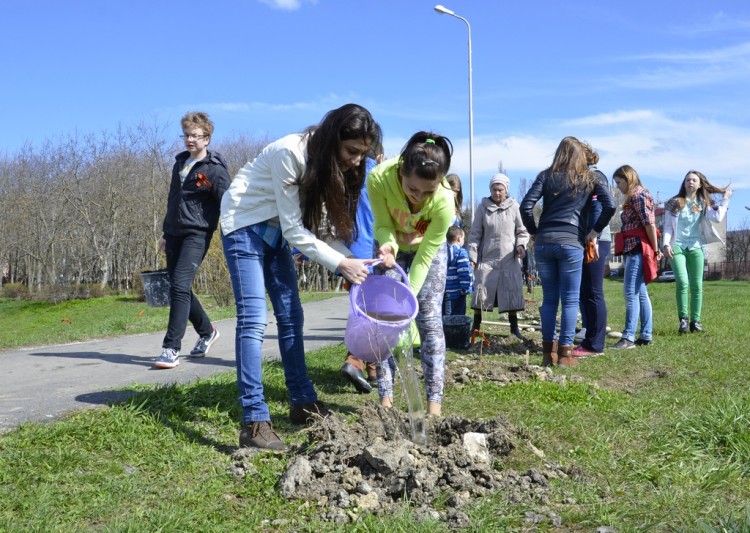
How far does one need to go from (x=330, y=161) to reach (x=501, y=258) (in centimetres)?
490

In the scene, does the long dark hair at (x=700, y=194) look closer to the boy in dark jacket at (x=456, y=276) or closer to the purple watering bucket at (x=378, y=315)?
the boy in dark jacket at (x=456, y=276)

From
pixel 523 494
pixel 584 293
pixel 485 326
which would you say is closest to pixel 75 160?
pixel 485 326

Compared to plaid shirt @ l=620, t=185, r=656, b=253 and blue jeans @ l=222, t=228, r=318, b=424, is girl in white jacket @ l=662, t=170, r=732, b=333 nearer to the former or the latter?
plaid shirt @ l=620, t=185, r=656, b=253

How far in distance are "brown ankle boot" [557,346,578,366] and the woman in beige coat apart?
1.77m

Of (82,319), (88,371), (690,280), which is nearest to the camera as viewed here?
(88,371)

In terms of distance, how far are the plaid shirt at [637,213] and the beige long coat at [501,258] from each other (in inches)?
44.3

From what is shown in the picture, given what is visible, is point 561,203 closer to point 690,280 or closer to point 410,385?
point 690,280

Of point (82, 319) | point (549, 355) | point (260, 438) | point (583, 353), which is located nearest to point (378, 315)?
point (260, 438)

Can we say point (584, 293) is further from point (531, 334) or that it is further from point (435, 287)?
point (435, 287)

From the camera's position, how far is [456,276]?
28.6ft

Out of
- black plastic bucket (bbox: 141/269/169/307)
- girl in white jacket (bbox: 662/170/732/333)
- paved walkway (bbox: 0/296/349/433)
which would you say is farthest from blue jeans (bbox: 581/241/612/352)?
black plastic bucket (bbox: 141/269/169/307)

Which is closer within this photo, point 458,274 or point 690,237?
point 690,237

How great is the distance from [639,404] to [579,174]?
2.51 meters

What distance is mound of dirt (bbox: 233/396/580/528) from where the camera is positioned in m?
2.79
